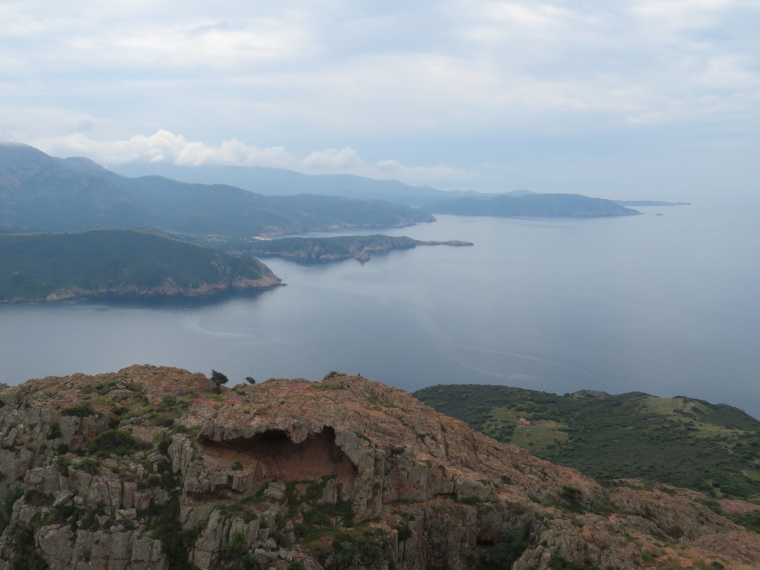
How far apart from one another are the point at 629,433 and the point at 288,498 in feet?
175

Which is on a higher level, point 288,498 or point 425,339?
point 288,498

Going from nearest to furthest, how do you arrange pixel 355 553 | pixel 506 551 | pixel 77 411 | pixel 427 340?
pixel 355 553 < pixel 506 551 < pixel 77 411 < pixel 427 340

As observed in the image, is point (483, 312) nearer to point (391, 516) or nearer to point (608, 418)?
point (608, 418)

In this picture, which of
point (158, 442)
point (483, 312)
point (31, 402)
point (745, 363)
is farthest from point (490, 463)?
point (483, 312)

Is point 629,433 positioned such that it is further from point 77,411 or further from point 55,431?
point 55,431

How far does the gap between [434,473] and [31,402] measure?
24008mm

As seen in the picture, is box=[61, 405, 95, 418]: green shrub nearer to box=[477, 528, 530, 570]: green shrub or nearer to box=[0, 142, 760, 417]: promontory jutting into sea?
box=[477, 528, 530, 570]: green shrub

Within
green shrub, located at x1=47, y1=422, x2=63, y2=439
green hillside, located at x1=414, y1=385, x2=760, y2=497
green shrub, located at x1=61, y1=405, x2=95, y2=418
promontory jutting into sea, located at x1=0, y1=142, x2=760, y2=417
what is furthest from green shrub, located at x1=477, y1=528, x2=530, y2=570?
promontory jutting into sea, located at x1=0, y1=142, x2=760, y2=417

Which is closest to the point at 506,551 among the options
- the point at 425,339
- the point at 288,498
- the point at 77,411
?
the point at 288,498

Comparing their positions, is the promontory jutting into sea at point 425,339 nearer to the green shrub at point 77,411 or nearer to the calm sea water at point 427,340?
the calm sea water at point 427,340

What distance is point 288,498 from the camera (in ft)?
76.3

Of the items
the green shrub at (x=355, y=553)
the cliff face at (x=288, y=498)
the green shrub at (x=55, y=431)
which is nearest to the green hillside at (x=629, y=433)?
the cliff face at (x=288, y=498)

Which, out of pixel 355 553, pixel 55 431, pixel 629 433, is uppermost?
pixel 55 431

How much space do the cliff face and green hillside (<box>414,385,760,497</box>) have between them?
58.9 ft
